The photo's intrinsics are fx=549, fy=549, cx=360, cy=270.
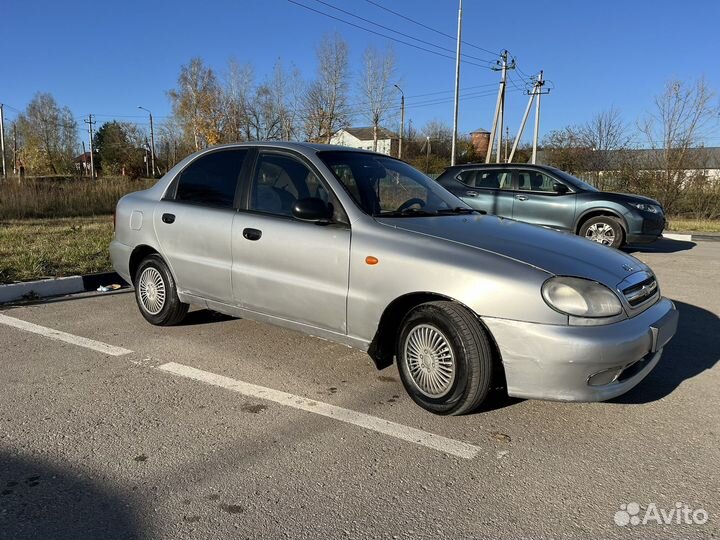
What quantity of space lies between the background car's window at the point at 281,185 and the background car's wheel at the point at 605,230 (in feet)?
25.1

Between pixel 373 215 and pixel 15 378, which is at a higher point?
pixel 373 215

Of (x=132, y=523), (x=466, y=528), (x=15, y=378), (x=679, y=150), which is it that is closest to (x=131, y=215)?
(x=15, y=378)

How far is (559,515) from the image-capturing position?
2387 mm

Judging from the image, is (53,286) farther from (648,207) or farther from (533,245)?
(648,207)

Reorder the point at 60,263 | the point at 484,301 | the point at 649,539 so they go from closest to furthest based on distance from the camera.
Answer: the point at 649,539 < the point at 484,301 < the point at 60,263

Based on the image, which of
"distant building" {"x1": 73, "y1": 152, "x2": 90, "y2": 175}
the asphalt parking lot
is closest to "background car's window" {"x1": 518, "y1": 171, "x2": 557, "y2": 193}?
the asphalt parking lot

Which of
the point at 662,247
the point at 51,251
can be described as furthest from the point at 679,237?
the point at 51,251

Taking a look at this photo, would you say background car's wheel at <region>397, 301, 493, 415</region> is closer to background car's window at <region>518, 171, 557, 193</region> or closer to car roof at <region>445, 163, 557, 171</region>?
background car's window at <region>518, 171, 557, 193</region>

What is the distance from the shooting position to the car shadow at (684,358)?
374cm

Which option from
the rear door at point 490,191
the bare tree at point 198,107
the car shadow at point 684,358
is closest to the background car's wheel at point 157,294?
the car shadow at point 684,358

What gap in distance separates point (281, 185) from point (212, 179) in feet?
2.52

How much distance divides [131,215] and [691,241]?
41.0 feet

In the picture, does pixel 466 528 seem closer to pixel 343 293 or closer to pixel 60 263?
pixel 343 293

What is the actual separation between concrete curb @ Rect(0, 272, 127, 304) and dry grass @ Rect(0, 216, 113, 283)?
37 centimetres
